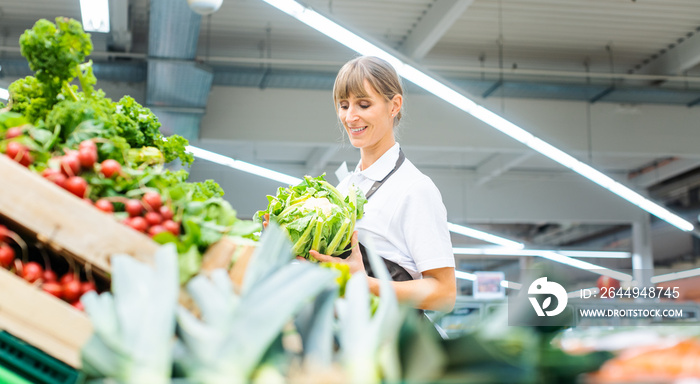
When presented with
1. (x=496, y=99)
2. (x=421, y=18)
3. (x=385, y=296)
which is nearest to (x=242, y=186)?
(x=496, y=99)

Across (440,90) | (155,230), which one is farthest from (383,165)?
(440,90)

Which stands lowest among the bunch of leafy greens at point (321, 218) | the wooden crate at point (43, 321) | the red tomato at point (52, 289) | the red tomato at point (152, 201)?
the wooden crate at point (43, 321)

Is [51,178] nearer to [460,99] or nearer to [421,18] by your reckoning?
[460,99]

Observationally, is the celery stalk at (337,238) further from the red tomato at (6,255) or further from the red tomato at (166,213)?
the red tomato at (6,255)

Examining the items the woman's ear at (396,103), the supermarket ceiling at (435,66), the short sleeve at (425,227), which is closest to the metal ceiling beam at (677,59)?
the supermarket ceiling at (435,66)

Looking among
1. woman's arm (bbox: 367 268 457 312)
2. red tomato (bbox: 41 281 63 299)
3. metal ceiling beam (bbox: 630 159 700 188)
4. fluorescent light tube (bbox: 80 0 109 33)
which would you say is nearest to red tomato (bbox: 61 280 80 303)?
red tomato (bbox: 41 281 63 299)

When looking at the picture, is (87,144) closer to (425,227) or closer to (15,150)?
(15,150)

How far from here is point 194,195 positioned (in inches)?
61.6

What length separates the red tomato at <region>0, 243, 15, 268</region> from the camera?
1.36 metres

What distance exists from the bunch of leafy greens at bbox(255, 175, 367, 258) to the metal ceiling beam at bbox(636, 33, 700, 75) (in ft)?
29.4

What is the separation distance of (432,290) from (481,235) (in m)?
13.0

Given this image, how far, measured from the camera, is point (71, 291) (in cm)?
133

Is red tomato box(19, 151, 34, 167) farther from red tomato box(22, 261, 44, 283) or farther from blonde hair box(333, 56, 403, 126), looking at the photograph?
blonde hair box(333, 56, 403, 126)

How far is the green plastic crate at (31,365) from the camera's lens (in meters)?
1.29
